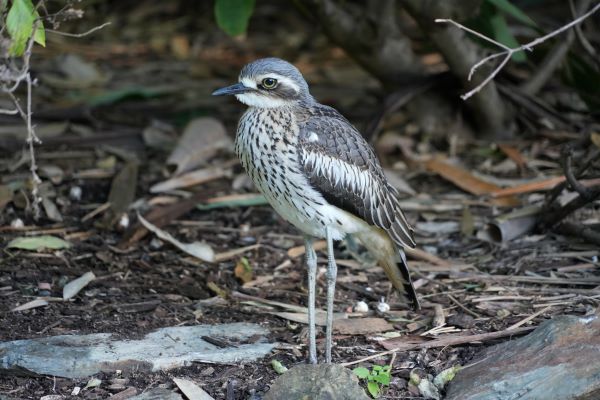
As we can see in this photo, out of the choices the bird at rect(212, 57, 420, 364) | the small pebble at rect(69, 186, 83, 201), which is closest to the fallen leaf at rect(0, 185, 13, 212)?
the small pebble at rect(69, 186, 83, 201)

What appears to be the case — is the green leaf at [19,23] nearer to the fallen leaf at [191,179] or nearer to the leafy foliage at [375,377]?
the leafy foliage at [375,377]

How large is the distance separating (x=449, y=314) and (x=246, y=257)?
155cm

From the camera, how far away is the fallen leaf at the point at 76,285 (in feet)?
18.8

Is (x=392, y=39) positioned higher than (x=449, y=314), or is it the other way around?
(x=392, y=39)

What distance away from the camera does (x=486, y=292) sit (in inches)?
234

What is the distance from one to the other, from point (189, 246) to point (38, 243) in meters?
1.01

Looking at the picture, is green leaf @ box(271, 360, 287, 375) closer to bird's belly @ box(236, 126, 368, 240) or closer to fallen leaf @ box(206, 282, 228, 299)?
bird's belly @ box(236, 126, 368, 240)

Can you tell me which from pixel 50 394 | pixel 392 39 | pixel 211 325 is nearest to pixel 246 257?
pixel 211 325

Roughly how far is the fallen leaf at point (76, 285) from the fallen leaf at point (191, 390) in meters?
1.19

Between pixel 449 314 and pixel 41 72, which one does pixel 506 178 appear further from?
pixel 41 72

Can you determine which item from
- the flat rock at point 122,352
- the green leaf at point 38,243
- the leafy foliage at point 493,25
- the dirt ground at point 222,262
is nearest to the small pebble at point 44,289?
the dirt ground at point 222,262

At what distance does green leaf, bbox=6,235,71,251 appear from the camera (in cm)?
621

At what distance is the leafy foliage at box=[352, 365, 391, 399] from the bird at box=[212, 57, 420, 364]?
0.30 meters

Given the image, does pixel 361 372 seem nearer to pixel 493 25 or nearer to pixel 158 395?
pixel 158 395
